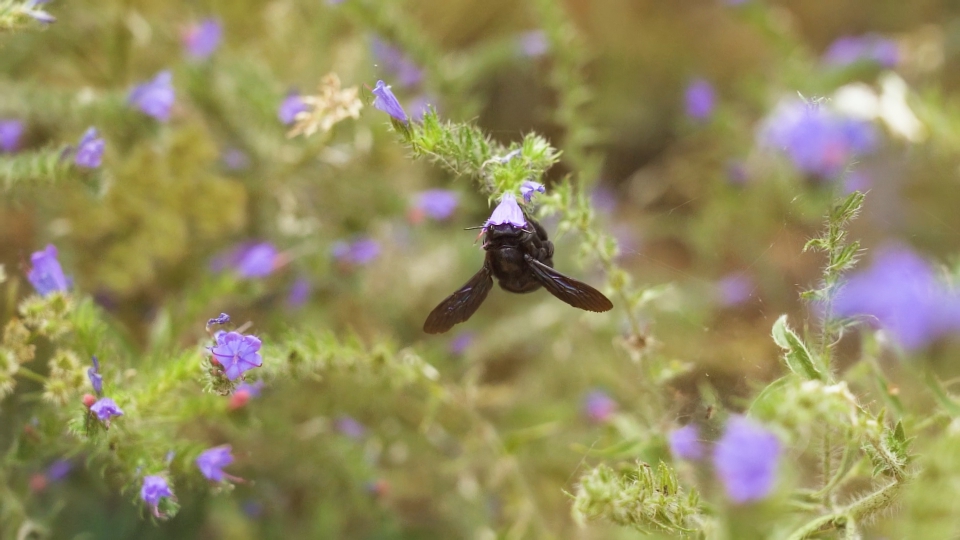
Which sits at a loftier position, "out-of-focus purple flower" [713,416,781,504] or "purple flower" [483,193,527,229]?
"purple flower" [483,193,527,229]

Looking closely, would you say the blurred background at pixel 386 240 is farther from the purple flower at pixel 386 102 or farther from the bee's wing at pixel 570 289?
the purple flower at pixel 386 102

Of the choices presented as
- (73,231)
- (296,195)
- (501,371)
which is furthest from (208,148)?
(501,371)

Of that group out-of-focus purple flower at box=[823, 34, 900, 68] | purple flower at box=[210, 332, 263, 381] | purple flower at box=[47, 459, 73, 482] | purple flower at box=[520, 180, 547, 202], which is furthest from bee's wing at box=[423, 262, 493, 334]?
out-of-focus purple flower at box=[823, 34, 900, 68]

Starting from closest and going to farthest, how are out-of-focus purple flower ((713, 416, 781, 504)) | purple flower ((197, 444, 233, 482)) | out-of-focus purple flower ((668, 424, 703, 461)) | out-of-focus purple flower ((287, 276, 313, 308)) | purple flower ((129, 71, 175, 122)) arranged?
out-of-focus purple flower ((713, 416, 781, 504)) < purple flower ((197, 444, 233, 482)) < out-of-focus purple flower ((668, 424, 703, 461)) < purple flower ((129, 71, 175, 122)) < out-of-focus purple flower ((287, 276, 313, 308))

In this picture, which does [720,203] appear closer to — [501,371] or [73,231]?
[501,371]

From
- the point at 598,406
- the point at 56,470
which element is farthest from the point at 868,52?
the point at 56,470

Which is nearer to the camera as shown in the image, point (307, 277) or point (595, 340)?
point (307, 277)

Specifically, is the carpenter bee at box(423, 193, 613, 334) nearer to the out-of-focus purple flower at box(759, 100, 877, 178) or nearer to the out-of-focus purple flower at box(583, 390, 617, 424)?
the out-of-focus purple flower at box(583, 390, 617, 424)
